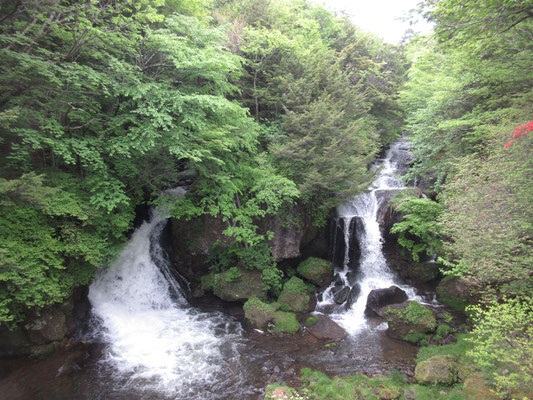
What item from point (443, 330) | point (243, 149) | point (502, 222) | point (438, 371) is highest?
point (243, 149)

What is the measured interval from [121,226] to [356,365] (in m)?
9.40

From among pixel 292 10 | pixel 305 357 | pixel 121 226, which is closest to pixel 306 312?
pixel 305 357

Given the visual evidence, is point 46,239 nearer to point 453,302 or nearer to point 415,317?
point 415,317

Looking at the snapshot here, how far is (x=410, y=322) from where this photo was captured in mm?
9289

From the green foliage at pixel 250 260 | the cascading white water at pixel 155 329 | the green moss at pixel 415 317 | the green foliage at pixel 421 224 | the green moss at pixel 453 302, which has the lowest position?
the cascading white water at pixel 155 329

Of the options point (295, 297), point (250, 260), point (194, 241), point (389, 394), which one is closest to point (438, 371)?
point (389, 394)

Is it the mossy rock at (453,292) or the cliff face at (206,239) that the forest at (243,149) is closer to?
the mossy rock at (453,292)

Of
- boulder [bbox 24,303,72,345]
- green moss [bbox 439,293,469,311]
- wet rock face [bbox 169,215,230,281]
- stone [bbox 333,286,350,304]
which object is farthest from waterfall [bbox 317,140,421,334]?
boulder [bbox 24,303,72,345]

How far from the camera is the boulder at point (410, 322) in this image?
9.12 meters

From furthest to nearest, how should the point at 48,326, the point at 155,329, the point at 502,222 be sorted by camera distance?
the point at 155,329, the point at 48,326, the point at 502,222

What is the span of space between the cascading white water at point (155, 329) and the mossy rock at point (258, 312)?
754 mm

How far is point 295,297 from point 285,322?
145cm

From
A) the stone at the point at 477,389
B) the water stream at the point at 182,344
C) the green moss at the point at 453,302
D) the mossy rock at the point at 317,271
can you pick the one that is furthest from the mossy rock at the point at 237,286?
the green moss at the point at 453,302

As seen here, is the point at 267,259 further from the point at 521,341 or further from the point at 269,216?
the point at 521,341
